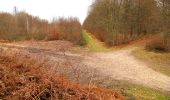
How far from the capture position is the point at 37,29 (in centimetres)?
4109

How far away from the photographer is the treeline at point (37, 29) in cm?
3890

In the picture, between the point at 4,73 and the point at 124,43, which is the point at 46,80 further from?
the point at 124,43

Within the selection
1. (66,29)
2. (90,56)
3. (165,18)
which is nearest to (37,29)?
(66,29)

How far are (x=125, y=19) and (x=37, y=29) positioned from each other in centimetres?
1146

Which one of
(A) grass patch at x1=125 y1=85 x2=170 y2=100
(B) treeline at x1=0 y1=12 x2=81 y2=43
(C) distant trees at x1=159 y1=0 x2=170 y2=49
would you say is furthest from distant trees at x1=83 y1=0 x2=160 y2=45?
(A) grass patch at x1=125 y1=85 x2=170 y2=100

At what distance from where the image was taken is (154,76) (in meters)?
16.6

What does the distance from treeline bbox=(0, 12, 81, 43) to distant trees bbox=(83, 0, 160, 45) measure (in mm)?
4126

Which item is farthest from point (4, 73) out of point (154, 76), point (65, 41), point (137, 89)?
point (65, 41)

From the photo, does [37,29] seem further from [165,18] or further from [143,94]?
[143,94]

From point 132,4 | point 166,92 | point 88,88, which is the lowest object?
point 166,92

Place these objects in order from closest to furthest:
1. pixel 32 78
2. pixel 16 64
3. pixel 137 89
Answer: pixel 32 78 < pixel 16 64 < pixel 137 89

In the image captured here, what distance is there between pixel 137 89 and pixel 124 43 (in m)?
29.4

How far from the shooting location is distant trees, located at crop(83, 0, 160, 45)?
4181 cm

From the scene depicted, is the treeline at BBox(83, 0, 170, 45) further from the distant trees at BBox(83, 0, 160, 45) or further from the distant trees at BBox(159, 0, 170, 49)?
the distant trees at BBox(159, 0, 170, 49)
